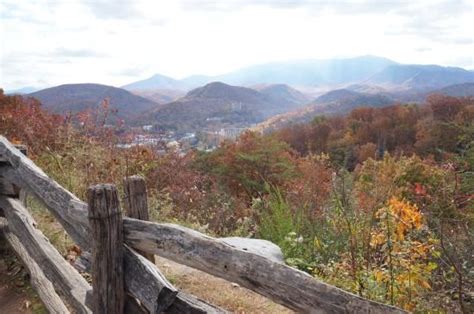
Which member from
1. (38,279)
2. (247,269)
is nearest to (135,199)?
(247,269)

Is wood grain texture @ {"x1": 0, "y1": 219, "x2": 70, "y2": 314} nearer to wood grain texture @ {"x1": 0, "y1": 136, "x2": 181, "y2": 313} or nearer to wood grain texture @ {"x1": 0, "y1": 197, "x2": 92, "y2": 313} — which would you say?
wood grain texture @ {"x1": 0, "y1": 197, "x2": 92, "y2": 313}

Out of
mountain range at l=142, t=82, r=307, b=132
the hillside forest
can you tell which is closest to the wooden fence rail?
the hillside forest

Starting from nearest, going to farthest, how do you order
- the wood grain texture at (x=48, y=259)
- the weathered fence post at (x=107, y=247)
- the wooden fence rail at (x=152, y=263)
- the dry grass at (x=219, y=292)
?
the wooden fence rail at (x=152, y=263)
the weathered fence post at (x=107, y=247)
the wood grain texture at (x=48, y=259)
the dry grass at (x=219, y=292)

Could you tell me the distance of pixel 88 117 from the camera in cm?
862

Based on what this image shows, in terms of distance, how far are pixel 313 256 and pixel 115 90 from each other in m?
95.6

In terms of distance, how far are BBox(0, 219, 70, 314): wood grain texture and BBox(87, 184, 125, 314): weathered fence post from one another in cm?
102

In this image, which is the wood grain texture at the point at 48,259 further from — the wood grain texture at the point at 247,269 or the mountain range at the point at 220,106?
the mountain range at the point at 220,106

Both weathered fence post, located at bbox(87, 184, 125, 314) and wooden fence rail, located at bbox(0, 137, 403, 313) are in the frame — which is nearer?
wooden fence rail, located at bbox(0, 137, 403, 313)

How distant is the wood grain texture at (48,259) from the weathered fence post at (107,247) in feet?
1.45

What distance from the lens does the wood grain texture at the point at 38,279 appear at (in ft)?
12.1

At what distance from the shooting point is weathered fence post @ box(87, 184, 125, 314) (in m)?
2.70

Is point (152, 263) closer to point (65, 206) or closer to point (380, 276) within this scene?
point (65, 206)

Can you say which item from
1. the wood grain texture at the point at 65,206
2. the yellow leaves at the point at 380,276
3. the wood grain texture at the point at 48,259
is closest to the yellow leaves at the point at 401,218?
the yellow leaves at the point at 380,276

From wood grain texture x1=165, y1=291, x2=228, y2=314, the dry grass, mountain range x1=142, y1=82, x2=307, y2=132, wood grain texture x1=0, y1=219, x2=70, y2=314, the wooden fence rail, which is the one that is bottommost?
mountain range x1=142, y1=82, x2=307, y2=132
